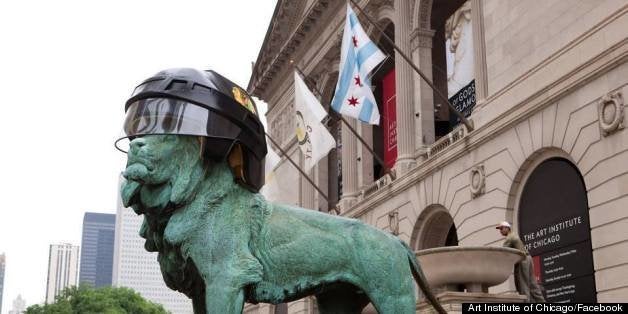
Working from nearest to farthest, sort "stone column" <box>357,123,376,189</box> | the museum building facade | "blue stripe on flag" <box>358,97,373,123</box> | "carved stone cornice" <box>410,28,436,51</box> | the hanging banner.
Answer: the museum building facade, "blue stripe on flag" <box>358,97,373,123</box>, the hanging banner, "carved stone cornice" <box>410,28,436,51</box>, "stone column" <box>357,123,376,189</box>

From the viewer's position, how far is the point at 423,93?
31.5 m

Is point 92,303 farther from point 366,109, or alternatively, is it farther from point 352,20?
point 352,20

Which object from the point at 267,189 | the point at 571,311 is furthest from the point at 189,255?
the point at 267,189

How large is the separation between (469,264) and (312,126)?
16.4 metres

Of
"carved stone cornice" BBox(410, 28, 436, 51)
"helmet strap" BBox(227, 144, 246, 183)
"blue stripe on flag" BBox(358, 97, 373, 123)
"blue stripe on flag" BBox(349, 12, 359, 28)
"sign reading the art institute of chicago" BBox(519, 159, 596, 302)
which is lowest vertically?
"helmet strap" BBox(227, 144, 246, 183)

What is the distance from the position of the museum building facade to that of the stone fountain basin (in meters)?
5.62

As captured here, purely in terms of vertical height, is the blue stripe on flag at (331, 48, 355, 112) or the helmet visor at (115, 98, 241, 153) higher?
the blue stripe on flag at (331, 48, 355, 112)

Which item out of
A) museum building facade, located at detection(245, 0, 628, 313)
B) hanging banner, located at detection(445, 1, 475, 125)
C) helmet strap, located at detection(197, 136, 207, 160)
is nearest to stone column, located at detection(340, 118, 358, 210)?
museum building facade, located at detection(245, 0, 628, 313)

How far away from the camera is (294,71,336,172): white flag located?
95.6 ft

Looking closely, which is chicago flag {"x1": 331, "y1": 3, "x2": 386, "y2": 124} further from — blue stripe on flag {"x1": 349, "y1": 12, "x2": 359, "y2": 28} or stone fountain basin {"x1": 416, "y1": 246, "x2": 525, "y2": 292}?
stone fountain basin {"x1": 416, "y1": 246, "x2": 525, "y2": 292}

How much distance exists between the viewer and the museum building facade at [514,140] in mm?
19234

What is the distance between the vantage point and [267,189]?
33906 millimetres

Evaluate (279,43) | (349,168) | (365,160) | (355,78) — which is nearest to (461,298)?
(355,78)

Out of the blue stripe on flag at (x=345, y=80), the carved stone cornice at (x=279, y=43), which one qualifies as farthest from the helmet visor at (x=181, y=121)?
the carved stone cornice at (x=279, y=43)
